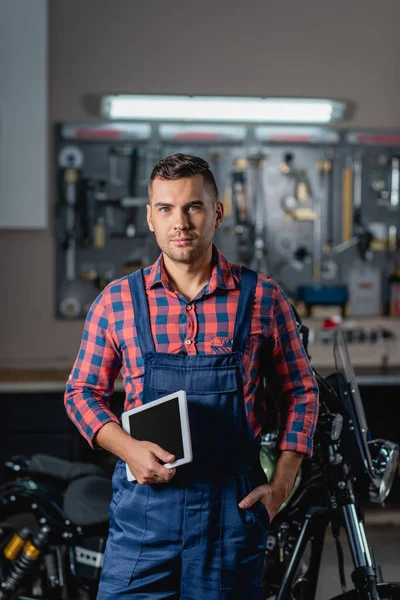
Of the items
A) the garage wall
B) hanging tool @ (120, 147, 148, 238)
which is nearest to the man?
hanging tool @ (120, 147, 148, 238)

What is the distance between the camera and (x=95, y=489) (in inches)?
105

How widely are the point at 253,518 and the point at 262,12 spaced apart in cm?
384

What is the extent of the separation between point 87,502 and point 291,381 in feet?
3.48

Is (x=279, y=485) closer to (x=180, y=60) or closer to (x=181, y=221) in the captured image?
(x=181, y=221)

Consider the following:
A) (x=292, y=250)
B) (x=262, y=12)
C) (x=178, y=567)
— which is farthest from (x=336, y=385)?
(x=262, y=12)

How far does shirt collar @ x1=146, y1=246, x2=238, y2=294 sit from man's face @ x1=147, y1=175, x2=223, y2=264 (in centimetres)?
7

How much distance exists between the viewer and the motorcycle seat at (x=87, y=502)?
260 cm

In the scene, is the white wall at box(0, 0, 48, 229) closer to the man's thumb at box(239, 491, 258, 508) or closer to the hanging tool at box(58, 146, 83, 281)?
the hanging tool at box(58, 146, 83, 281)

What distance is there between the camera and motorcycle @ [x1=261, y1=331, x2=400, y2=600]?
2060 millimetres

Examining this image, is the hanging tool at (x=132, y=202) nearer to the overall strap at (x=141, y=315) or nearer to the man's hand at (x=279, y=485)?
the overall strap at (x=141, y=315)

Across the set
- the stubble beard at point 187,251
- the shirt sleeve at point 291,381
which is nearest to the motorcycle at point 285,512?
the shirt sleeve at point 291,381

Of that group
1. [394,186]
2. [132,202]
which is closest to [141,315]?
[132,202]

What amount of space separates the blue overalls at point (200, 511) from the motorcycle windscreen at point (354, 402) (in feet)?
1.57

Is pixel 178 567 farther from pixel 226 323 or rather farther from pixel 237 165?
pixel 237 165
